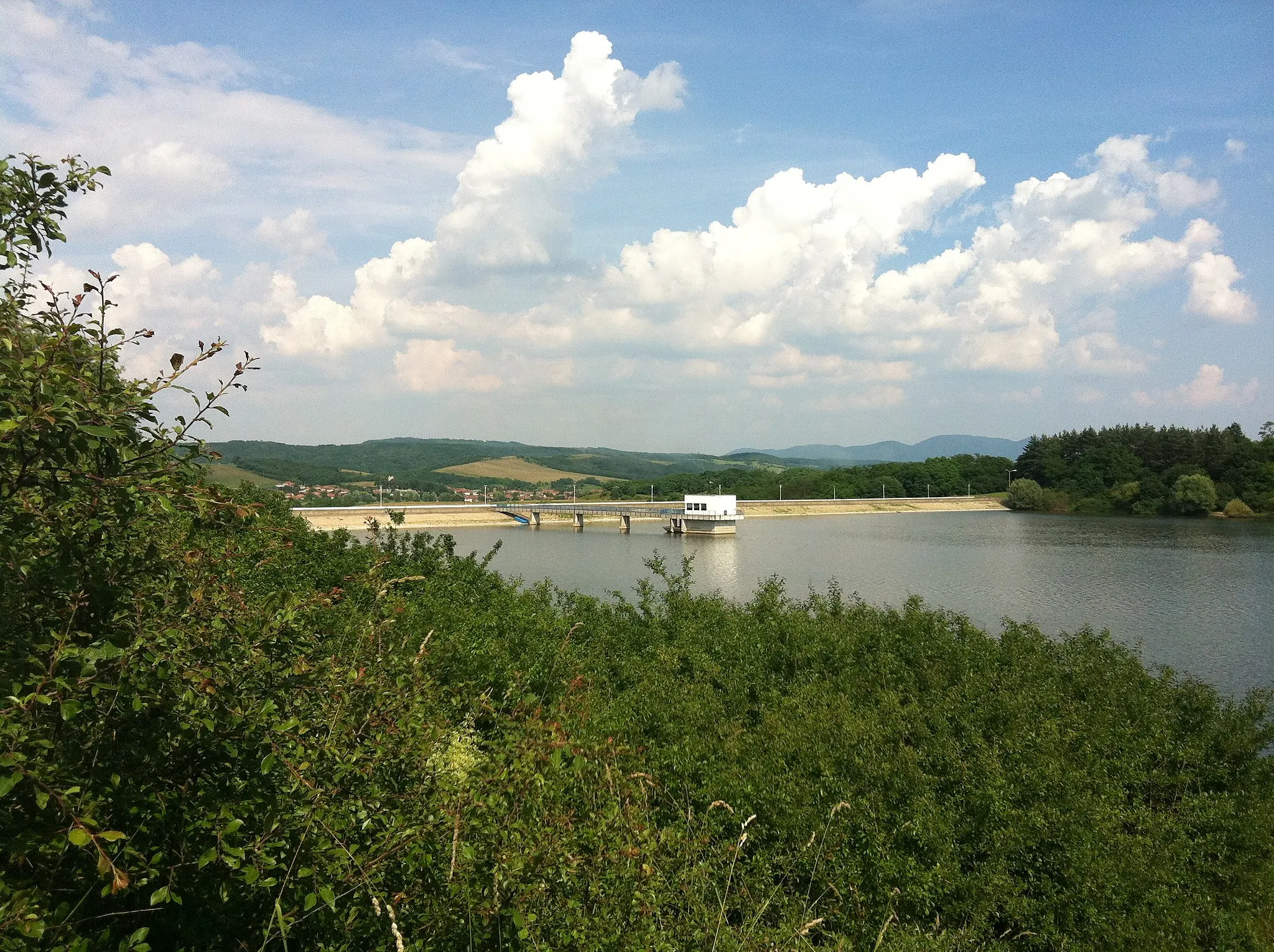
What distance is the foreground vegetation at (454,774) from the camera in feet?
10.7

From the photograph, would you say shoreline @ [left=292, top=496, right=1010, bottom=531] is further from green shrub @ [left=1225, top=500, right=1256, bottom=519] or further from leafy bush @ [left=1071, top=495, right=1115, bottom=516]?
green shrub @ [left=1225, top=500, right=1256, bottom=519]

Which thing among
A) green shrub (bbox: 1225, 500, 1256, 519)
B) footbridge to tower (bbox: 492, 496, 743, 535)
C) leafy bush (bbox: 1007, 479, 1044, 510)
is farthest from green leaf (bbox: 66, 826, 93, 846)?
leafy bush (bbox: 1007, 479, 1044, 510)

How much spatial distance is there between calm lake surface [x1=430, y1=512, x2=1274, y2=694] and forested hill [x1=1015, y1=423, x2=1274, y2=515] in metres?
12.3

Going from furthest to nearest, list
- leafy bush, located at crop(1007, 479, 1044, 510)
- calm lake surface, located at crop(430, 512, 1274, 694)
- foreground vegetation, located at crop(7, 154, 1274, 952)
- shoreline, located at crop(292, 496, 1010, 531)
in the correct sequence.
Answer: leafy bush, located at crop(1007, 479, 1044, 510) → shoreline, located at crop(292, 496, 1010, 531) → calm lake surface, located at crop(430, 512, 1274, 694) → foreground vegetation, located at crop(7, 154, 1274, 952)

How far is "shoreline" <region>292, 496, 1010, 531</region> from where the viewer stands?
94188 mm

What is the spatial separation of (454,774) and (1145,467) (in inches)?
5741

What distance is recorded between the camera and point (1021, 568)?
56188 millimetres

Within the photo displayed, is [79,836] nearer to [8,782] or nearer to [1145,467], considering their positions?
[8,782]

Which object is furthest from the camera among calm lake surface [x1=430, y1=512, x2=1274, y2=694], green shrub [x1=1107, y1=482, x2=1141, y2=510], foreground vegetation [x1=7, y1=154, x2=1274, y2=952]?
green shrub [x1=1107, y1=482, x2=1141, y2=510]

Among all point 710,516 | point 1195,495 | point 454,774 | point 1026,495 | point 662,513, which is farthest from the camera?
point 1026,495

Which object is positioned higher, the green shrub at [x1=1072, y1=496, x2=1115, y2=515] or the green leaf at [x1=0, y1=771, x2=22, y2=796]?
the green leaf at [x1=0, y1=771, x2=22, y2=796]

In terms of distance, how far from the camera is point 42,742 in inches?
111

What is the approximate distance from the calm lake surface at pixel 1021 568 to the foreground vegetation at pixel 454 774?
43.4 feet

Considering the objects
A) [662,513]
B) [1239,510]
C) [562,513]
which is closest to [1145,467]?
[1239,510]
